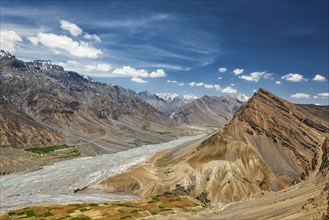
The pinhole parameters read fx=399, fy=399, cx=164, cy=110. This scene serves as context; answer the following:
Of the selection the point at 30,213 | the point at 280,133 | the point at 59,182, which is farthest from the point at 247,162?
the point at 59,182

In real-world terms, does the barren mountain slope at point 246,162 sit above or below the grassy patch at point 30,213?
above

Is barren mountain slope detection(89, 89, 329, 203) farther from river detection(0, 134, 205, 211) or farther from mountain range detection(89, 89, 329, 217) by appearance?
river detection(0, 134, 205, 211)

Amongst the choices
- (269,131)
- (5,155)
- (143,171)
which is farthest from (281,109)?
(5,155)

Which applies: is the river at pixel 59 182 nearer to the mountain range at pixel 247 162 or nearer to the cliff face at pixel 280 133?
the mountain range at pixel 247 162

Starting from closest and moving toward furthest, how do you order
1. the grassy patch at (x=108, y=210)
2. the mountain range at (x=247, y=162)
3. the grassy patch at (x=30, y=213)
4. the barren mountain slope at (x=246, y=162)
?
the grassy patch at (x=108, y=210)
the grassy patch at (x=30, y=213)
the mountain range at (x=247, y=162)
the barren mountain slope at (x=246, y=162)

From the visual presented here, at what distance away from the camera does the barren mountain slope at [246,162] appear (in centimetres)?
10612

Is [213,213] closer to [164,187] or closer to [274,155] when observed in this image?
[164,187]

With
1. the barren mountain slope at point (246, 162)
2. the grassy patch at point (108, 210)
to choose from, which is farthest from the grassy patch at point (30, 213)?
the barren mountain slope at point (246, 162)

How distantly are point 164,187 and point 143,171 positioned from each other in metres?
15.2

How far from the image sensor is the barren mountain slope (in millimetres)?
106125

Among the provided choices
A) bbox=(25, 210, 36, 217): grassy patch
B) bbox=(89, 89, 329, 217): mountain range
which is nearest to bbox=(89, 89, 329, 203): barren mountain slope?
bbox=(89, 89, 329, 217): mountain range

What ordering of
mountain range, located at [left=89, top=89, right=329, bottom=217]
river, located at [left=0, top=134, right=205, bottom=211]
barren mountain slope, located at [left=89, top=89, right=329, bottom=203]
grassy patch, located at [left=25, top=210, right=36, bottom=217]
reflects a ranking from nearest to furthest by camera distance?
grassy patch, located at [left=25, top=210, right=36, bottom=217]
mountain range, located at [left=89, top=89, right=329, bottom=217]
barren mountain slope, located at [left=89, top=89, right=329, bottom=203]
river, located at [left=0, top=134, right=205, bottom=211]

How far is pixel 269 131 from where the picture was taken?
130 metres

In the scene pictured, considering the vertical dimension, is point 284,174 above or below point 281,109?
below
